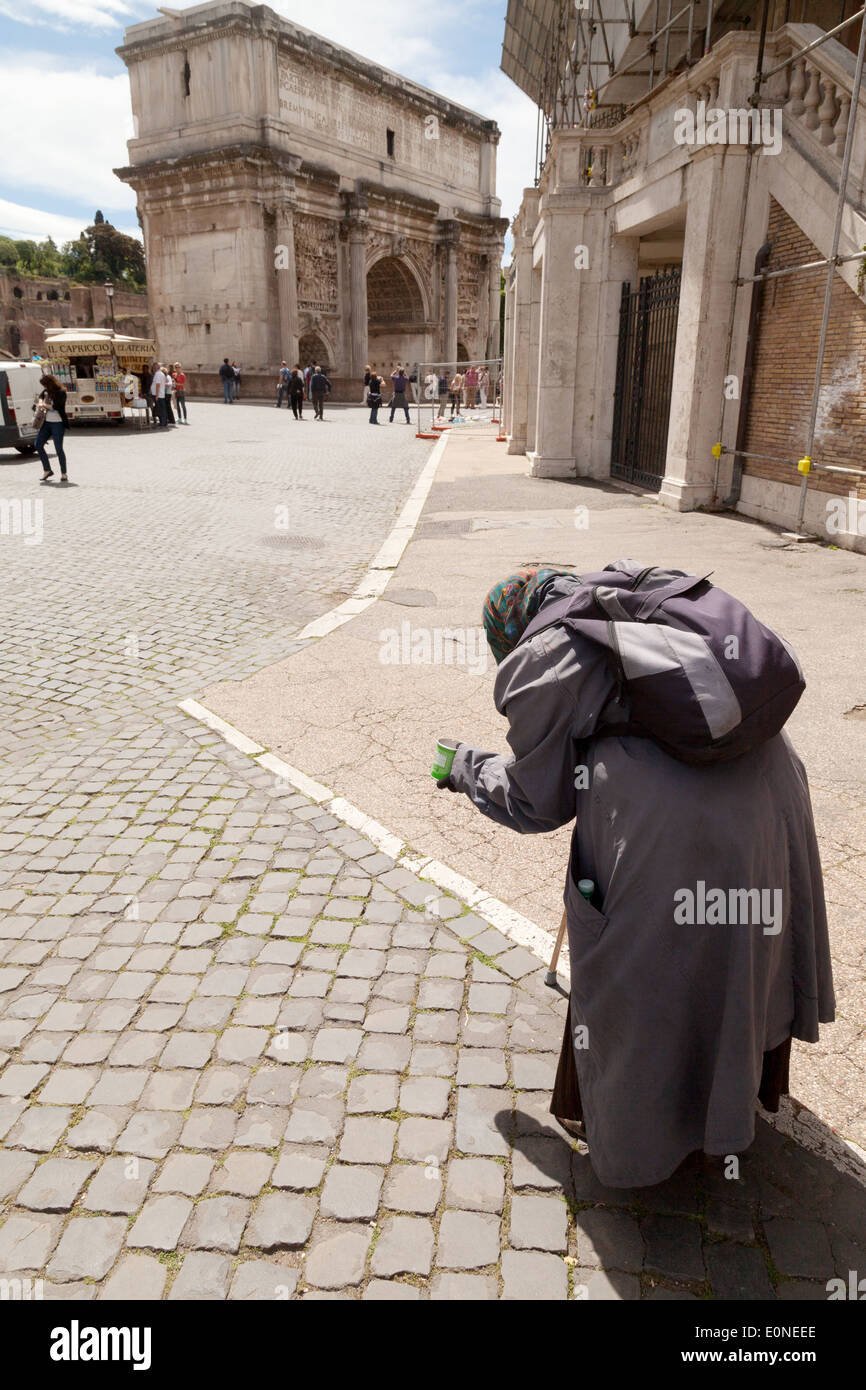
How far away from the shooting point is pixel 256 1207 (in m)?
2.50

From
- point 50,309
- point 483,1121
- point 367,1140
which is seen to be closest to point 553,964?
point 483,1121

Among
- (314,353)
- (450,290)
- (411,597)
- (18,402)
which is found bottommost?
(411,597)

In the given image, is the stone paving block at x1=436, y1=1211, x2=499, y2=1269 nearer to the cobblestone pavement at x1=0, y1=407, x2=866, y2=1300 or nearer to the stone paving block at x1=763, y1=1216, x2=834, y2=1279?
the cobblestone pavement at x1=0, y1=407, x2=866, y2=1300

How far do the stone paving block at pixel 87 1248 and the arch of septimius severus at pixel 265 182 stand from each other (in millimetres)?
44049

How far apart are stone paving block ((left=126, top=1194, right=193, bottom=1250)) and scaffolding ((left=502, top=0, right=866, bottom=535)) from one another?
970 centimetres

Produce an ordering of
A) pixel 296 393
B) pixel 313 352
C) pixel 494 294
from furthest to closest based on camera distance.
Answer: pixel 494 294 → pixel 313 352 → pixel 296 393

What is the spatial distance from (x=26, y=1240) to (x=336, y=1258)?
2.73ft

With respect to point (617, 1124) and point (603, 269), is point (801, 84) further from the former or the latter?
point (617, 1124)

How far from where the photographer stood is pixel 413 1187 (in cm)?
258

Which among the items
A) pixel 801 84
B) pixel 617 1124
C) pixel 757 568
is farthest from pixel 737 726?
pixel 801 84

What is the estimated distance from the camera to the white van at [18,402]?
19.3 metres

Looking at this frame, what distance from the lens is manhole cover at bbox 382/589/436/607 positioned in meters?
8.60

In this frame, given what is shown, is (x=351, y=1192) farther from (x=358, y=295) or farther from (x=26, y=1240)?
(x=358, y=295)

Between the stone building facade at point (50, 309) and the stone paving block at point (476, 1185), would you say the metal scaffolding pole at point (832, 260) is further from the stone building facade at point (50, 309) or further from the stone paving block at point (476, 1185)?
the stone building facade at point (50, 309)
